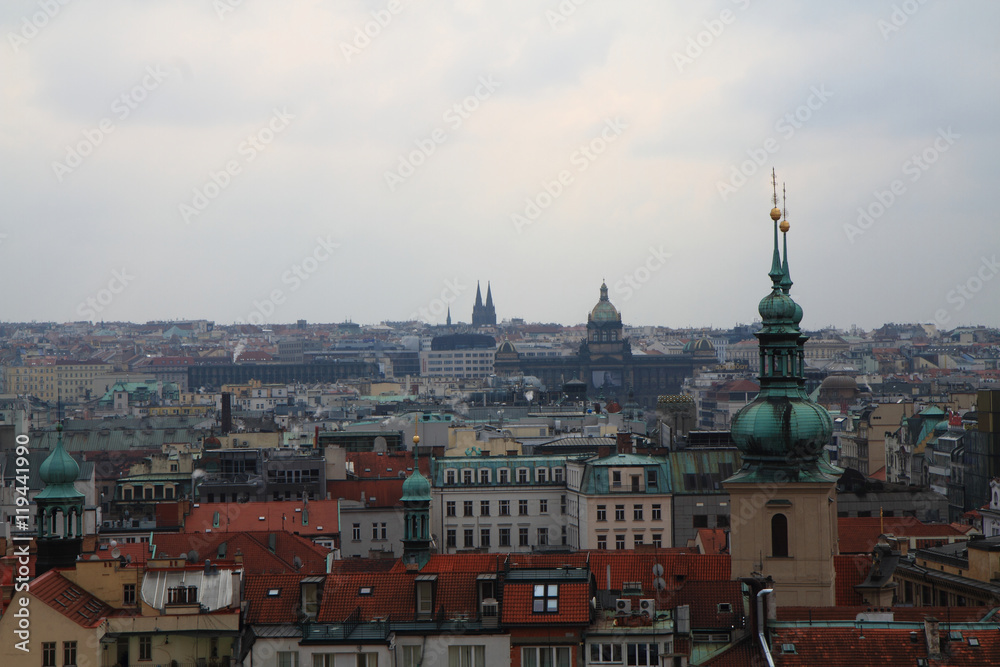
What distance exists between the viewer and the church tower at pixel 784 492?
149 ft

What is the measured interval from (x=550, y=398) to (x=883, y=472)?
67.7 metres

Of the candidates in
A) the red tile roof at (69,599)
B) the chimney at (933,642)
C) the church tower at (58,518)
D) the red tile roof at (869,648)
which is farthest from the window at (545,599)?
the church tower at (58,518)

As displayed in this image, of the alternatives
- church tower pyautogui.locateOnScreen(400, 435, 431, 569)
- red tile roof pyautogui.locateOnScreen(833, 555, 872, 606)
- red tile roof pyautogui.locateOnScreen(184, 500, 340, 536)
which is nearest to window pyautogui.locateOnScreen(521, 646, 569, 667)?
church tower pyautogui.locateOnScreen(400, 435, 431, 569)

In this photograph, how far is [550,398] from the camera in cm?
19362

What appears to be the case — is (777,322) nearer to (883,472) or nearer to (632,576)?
(632,576)

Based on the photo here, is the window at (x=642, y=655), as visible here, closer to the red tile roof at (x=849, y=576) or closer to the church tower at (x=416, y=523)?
the red tile roof at (x=849, y=576)

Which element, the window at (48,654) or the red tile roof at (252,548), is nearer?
the window at (48,654)

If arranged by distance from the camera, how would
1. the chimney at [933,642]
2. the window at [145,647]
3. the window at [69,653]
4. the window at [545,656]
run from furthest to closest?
the window at [145,647] < the window at [545,656] < the window at [69,653] < the chimney at [933,642]

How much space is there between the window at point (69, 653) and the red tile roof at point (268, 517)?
32538 millimetres

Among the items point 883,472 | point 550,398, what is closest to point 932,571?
point 883,472

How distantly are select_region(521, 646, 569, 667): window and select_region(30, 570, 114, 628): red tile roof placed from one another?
30.4 feet

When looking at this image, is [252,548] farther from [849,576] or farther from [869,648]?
[869,648]

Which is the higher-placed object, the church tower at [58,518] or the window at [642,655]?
the church tower at [58,518]

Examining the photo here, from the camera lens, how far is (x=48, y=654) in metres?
39.9
